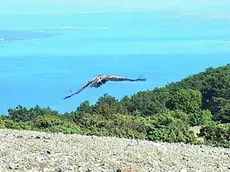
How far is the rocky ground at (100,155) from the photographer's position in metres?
12.7

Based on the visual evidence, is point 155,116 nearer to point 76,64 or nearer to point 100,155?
point 100,155

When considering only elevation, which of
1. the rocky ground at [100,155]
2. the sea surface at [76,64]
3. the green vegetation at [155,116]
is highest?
the sea surface at [76,64]

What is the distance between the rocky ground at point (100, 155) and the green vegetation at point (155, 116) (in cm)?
260

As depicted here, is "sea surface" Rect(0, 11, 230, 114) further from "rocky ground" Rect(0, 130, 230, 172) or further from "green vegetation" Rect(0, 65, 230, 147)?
"rocky ground" Rect(0, 130, 230, 172)

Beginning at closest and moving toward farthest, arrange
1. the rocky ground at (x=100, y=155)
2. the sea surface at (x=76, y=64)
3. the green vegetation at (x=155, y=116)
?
the rocky ground at (x=100, y=155), the green vegetation at (x=155, y=116), the sea surface at (x=76, y=64)

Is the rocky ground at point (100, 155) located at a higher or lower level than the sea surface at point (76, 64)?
lower

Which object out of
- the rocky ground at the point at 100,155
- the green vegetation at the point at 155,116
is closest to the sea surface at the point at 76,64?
the green vegetation at the point at 155,116

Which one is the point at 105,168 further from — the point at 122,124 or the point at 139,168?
the point at 122,124

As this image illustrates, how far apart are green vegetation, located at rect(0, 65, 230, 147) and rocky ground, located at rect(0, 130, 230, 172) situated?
260cm

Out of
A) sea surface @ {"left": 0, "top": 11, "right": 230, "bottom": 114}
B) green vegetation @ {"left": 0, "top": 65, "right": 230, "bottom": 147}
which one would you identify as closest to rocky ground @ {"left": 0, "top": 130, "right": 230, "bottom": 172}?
green vegetation @ {"left": 0, "top": 65, "right": 230, "bottom": 147}

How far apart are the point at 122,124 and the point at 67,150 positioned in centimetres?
725

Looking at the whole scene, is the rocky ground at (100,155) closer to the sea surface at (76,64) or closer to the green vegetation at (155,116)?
the green vegetation at (155,116)

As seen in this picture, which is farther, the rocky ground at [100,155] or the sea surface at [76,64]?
the sea surface at [76,64]

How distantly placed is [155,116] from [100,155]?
13039 millimetres
